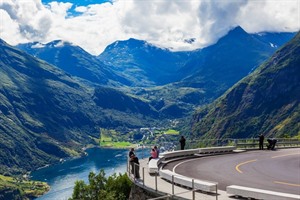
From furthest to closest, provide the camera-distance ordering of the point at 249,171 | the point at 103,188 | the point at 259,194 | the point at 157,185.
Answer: the point at 103,188 → the point at 249,171 → the point at 157,185 → the point at 259,194

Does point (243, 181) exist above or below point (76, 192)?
above

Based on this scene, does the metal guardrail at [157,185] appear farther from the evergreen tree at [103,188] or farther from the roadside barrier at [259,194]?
the evergreen tree at [103,188]

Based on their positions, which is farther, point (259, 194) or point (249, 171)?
point (249, 171)

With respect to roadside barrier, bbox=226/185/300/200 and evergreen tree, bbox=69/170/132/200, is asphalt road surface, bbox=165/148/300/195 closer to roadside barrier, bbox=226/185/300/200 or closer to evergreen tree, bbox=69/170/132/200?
roadside barrier, bbox=226/185/300/200

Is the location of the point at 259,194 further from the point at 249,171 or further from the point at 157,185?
the point at 249,171

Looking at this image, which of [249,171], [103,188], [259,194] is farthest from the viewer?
[103,188]

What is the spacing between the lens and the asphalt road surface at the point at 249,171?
3247 centimetres

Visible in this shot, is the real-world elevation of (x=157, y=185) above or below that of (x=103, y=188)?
above

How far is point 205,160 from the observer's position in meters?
51.3

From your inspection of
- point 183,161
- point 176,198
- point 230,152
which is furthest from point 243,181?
point 230,152

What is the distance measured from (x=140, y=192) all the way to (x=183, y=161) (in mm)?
16723

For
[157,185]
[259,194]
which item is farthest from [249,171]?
[259,194]

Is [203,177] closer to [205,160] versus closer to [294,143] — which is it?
[205,160]

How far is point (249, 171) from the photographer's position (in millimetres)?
39938
